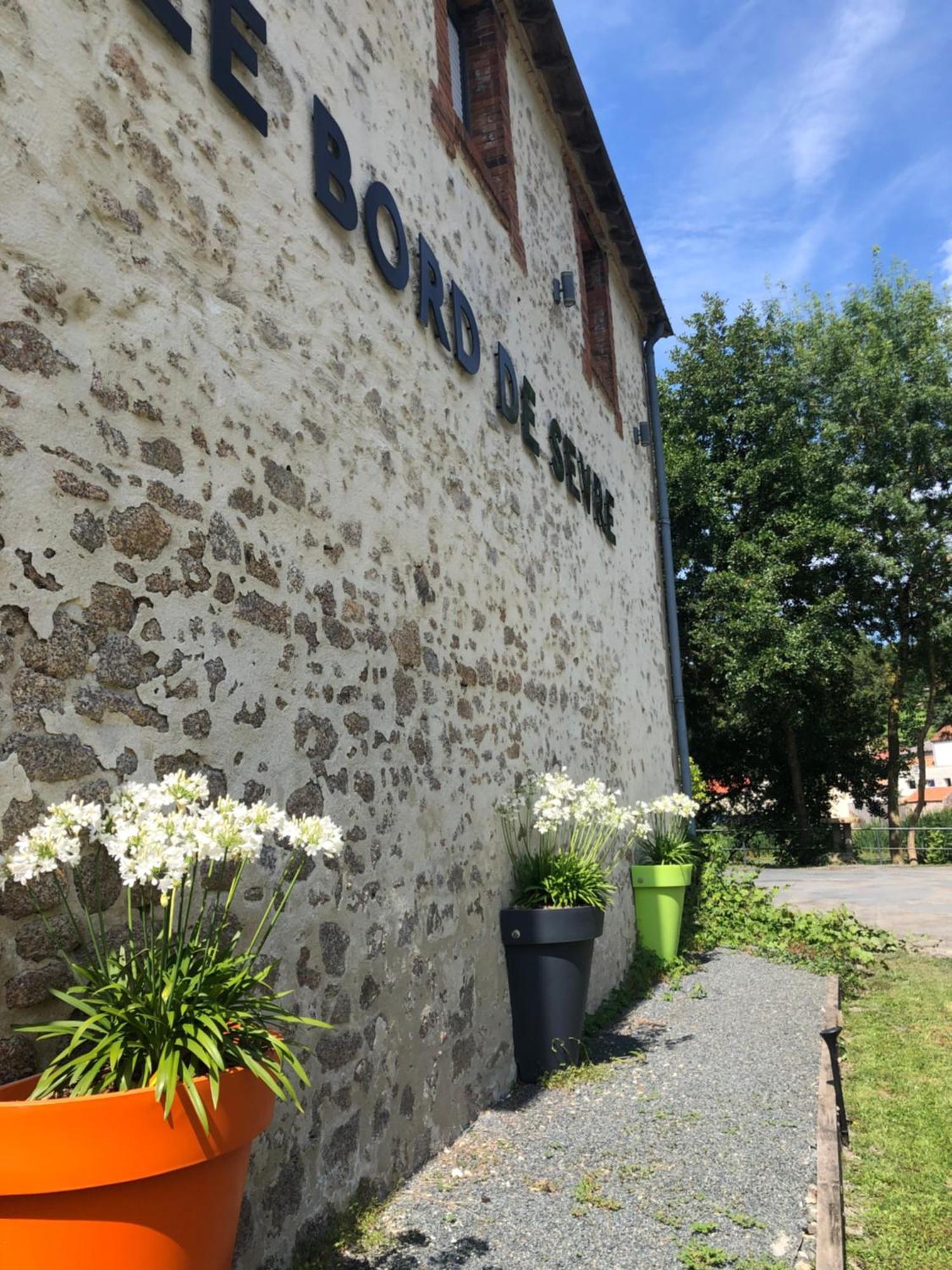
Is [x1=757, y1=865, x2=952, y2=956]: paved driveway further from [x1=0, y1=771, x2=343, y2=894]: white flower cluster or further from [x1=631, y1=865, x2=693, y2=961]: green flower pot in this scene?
[x1=0, y1=771, x2=343, y2=894]: white flower cluster

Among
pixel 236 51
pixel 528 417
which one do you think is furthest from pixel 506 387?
pixel 236 51

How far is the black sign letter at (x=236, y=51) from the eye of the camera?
3.16 meters

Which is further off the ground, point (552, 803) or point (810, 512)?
point (810, 512)

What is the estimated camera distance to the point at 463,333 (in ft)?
16.9

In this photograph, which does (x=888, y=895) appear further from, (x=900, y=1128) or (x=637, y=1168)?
(x=637, y=1168)

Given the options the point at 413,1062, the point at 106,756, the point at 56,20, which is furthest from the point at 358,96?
the point at 413,1062

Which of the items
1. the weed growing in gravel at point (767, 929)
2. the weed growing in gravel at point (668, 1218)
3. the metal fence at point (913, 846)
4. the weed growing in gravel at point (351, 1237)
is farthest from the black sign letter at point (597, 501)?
the metal fence at point (913, 846)

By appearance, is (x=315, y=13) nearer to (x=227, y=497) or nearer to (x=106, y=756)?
(x=227, y=497)

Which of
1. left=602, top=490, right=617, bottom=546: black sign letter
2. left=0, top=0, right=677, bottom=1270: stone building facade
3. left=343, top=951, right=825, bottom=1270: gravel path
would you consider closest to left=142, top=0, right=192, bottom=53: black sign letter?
left=0, top=0, right=677, bottom=1270: stone building facade

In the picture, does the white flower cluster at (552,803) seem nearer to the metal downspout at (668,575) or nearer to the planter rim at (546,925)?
the planter rim at (546,925)

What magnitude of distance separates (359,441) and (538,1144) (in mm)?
2908

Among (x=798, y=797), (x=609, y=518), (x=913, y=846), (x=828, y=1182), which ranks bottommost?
(x=913, y=846)

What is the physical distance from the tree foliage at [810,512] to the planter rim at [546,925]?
1545 centimetres

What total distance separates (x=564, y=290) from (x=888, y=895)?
964 centimetres
